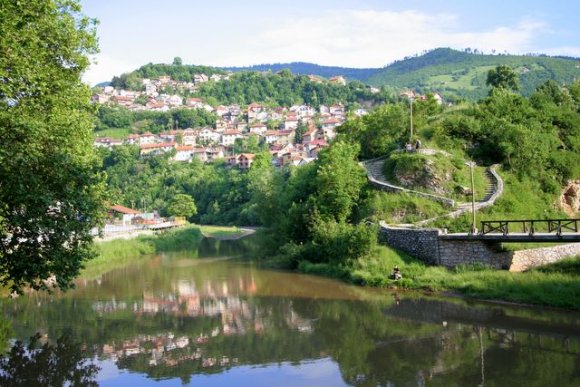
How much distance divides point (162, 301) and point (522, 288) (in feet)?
59.3

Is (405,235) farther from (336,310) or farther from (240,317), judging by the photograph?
(240,317)

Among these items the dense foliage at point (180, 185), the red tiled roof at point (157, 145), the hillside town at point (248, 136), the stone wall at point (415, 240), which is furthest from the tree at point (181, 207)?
the stone wall at point (415, 240)

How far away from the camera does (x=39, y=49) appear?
Result: 18.6 m

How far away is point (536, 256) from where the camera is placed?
2970 cm

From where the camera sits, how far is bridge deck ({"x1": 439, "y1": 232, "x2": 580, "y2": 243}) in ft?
83.2

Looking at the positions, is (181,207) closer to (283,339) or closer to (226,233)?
(226,233)

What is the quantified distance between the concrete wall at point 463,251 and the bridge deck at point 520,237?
0.39 m

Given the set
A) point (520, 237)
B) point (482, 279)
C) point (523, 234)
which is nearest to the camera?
point (520, 237)

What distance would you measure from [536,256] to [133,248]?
38765mm

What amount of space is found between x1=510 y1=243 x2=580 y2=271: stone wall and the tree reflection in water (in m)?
20.7

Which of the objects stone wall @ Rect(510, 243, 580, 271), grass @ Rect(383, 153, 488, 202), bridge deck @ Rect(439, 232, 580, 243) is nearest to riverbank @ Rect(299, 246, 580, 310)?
stone wall @ Rect(510, 243, 580, 271)

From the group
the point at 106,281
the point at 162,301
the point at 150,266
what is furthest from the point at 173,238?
the point at 162,301

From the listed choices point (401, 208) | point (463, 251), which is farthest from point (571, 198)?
point (463, 251)

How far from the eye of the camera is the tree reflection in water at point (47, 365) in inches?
704
